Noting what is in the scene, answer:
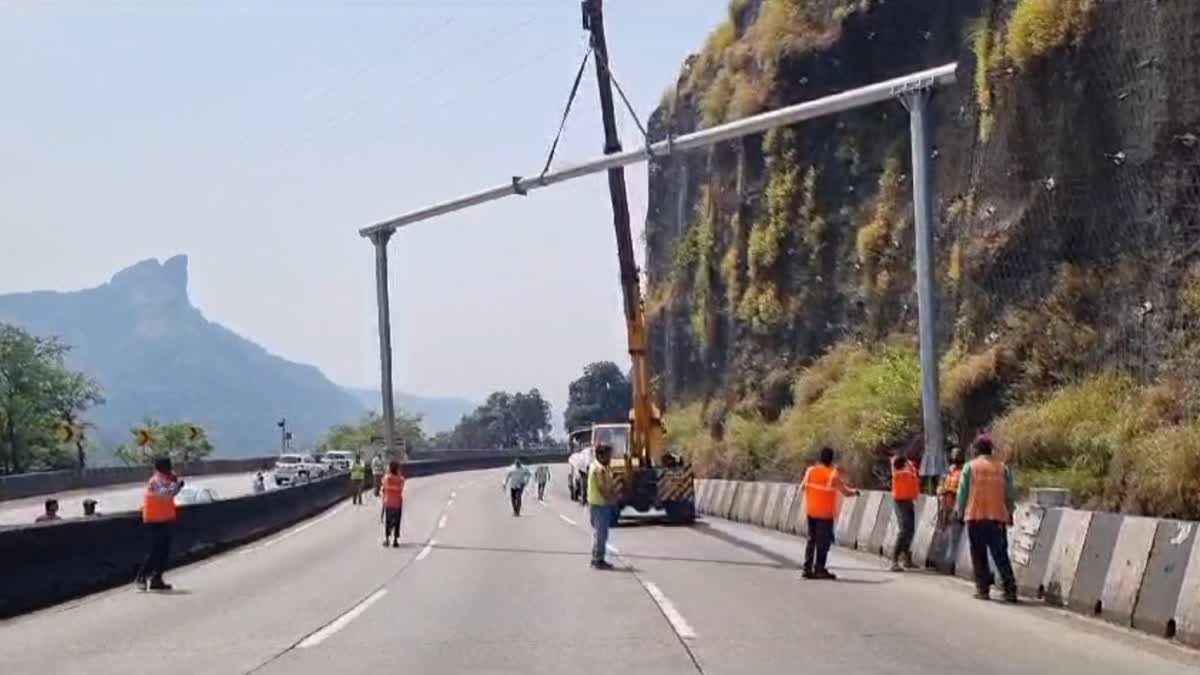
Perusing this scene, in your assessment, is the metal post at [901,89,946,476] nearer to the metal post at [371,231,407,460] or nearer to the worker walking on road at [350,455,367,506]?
the metal post at [371,231,407,460]

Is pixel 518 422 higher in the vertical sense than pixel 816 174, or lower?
lower

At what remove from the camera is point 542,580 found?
21.5 m

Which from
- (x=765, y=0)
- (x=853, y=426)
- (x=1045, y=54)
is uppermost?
(x=765, y=0)

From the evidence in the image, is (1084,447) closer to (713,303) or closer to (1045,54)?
(1045,54)

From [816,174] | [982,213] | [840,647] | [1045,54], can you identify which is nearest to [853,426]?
[982,213]

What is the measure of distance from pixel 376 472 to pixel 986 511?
49.5m

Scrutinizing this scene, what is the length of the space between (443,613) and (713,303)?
133 ft

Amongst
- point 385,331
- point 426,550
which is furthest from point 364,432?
point 426,550

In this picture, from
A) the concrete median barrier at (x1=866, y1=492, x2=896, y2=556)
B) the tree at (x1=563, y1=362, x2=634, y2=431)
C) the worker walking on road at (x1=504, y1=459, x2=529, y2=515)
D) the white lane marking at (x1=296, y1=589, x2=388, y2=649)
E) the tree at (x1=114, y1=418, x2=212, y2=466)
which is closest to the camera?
the white lane marking at (x1=296, y1=589, x2=388, y2=649)

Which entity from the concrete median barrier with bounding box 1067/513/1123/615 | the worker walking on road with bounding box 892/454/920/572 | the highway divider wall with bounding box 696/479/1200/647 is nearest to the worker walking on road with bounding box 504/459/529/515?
the highway divider wall with bounding box 696/479/1200/647

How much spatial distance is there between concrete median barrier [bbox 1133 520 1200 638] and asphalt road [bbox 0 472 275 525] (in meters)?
35.2

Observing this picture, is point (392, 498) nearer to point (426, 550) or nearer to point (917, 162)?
point (426, 550)

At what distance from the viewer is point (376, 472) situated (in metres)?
65.2

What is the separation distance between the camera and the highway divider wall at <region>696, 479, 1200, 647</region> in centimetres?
1402
